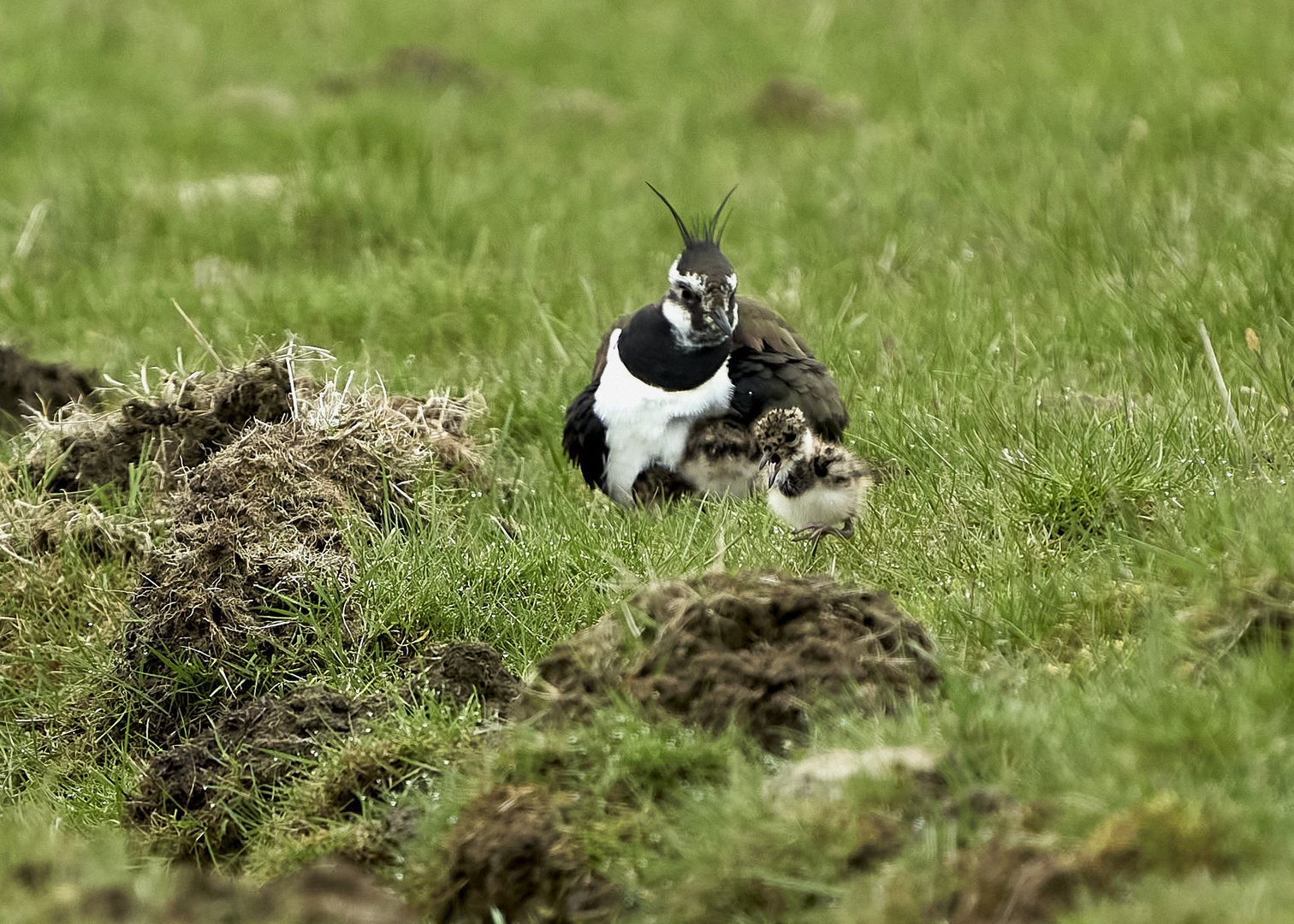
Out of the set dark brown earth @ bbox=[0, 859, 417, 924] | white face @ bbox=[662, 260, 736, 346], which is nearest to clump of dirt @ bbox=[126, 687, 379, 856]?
dark brown earth @ bbox=[0, 859, 417, 924]

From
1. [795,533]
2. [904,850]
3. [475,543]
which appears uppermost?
[904,850]

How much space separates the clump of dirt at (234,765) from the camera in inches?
150

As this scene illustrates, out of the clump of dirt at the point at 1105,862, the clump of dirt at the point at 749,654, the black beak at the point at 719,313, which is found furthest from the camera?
the black beak at the point at 719,313

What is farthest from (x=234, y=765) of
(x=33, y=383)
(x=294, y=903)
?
(x=33, y=383)

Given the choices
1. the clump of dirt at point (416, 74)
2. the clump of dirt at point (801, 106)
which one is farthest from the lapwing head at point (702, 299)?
the clump of dirt at point (416, 74)

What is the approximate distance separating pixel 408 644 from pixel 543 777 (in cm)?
132

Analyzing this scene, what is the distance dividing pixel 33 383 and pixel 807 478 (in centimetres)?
370

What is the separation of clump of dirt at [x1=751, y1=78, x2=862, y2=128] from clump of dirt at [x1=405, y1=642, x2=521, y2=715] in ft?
24.3

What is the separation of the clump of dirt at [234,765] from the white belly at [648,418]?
5.16 ft

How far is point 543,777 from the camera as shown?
3.21 meters

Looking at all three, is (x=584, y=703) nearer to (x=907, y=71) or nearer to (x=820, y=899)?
(x=820, y=899)

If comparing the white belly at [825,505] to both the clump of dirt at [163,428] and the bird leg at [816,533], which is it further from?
the clump of dirt at [163,428]

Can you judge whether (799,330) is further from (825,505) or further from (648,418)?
(825,505)

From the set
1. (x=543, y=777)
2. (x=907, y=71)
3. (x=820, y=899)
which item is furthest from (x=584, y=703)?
(x=907, y=71)
